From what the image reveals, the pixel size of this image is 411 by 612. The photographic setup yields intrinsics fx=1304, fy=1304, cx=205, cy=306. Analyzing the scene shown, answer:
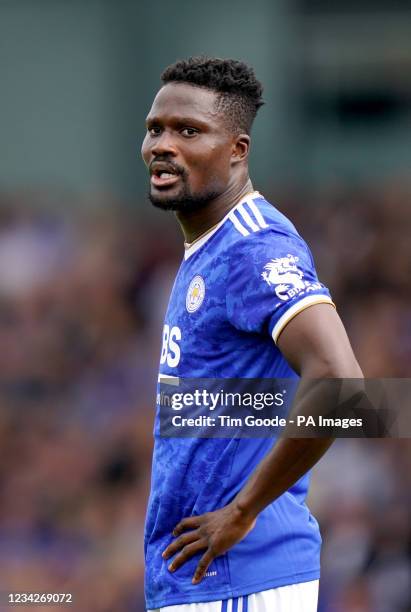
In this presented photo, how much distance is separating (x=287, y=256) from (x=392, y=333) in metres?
5.22

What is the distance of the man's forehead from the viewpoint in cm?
383

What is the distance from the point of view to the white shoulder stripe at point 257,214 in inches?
144

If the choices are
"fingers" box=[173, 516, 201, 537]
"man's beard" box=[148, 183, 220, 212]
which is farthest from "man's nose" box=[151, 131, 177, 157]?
"fingers" box=[173, 516, 201, 537]

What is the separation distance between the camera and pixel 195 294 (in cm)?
374

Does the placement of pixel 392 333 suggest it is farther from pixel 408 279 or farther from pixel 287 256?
pixel 287 256

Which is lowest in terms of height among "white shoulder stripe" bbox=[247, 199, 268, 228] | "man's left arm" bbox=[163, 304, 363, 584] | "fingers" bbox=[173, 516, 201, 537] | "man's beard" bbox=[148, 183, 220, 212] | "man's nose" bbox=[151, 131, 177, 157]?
"fingers" bbox=[173, 516, 201, 537]

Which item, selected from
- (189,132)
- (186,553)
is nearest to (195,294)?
(189,132)

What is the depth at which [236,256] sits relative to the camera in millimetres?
3611

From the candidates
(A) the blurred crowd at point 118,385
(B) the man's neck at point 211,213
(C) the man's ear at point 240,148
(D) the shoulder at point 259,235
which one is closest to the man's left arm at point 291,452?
(D) the shoulder at point 259,235

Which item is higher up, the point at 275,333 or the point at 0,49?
the point at 275,333

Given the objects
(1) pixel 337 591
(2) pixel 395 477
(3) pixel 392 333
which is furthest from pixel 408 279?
(1) pixel 337 591

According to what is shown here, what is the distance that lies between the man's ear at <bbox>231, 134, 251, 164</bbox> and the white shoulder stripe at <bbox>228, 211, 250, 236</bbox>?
0.61 feet

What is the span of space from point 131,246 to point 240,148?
675 centimetres

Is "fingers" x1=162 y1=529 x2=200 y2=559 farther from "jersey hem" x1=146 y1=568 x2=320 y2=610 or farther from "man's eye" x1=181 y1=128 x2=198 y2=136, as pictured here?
"man's eye" x1=181 y1=128 x2=198 y2=136
